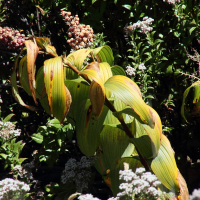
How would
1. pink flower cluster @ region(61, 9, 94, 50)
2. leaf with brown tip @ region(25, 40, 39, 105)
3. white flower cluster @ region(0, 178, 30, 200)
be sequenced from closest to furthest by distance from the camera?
white flower cluster @ region(0, 178, 30, 200), leaf with brown tip @ region(25, 40, 39, 105), pink flower cluster @ region(61, 9, 94, 50)

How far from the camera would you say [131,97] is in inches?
54.0

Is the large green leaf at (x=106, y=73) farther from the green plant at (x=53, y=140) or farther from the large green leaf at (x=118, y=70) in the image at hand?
the green plant at (x=53, y=140)

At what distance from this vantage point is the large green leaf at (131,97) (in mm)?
1341

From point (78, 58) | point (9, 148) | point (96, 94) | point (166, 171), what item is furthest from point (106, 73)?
point (9, 148)

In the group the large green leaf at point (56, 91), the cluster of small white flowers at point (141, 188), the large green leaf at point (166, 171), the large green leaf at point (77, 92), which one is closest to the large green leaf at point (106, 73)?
the large green leaf at point (77, 92)

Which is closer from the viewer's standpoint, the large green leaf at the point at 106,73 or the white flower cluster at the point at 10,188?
the white flower cluster at the point at 10,188

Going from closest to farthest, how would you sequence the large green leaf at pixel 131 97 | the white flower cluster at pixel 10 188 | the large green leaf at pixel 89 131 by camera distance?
the white flower cluster at pixel 10 188 < the large green leaf at pixel 131 97 < the large green leaf at pixel 89 131

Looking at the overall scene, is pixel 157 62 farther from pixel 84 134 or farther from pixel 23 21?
pixel 23 21

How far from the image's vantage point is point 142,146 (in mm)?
1522

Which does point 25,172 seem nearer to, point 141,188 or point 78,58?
point 78,58

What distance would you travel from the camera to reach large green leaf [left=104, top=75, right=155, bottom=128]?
1341mm

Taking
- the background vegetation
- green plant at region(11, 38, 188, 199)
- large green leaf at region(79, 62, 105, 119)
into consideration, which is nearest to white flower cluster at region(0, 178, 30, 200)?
green plant at region(11, 38, 188, 199)

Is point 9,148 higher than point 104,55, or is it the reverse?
point 104,55

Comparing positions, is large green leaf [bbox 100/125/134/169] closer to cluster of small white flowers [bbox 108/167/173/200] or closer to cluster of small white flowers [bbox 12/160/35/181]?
cluster of small white flowers [bbox 108/167/173/200]
